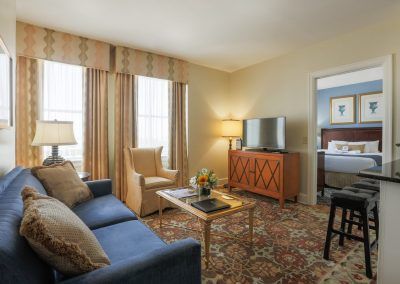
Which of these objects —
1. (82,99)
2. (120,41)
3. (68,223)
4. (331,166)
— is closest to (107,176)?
(82,99)

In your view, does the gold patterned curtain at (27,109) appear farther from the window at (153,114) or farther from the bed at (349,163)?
the bed at (349,163)

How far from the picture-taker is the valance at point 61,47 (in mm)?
2767

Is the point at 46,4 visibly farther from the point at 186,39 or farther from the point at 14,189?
the point at 14,189

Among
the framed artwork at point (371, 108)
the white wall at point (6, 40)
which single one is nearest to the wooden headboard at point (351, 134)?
the framed artwork at point (371, 108)

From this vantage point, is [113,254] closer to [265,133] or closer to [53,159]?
[53,159]

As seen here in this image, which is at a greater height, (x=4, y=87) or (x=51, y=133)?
(x=4, y=87)

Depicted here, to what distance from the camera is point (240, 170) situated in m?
4.04

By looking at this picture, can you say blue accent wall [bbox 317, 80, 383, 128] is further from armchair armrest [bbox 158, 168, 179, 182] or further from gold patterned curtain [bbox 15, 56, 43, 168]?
gold patterned curtain [bbox 15, 56, 43, 168]

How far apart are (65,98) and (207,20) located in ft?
7.73

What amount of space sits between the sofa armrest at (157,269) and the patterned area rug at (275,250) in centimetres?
79

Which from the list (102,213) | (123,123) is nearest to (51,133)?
(123,123)

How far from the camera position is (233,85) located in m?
4.83

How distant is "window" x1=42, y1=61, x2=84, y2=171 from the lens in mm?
3053

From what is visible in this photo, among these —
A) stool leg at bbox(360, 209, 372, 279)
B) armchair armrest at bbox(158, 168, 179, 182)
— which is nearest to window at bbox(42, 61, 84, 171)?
armchair armrest at bbox(158, 168, 179, 182)
